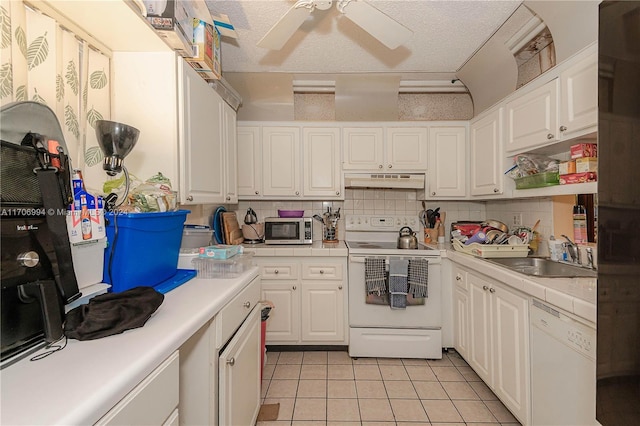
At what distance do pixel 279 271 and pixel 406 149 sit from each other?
65.9 inches

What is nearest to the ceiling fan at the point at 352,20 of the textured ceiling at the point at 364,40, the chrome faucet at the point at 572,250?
the textured ceiling at the point at 364,40

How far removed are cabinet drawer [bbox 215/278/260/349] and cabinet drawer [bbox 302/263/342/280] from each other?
94 centimetres

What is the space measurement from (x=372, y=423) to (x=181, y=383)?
1200 mm

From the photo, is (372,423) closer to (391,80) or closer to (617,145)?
(617,145)

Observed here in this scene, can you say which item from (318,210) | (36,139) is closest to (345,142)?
(318,210)

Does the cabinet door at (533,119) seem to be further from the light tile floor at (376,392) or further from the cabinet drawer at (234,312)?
the cabinet drawer at (234,312)

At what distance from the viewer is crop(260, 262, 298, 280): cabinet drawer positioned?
2480 mm

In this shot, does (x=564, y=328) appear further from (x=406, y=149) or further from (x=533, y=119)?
(x=406, y=149)

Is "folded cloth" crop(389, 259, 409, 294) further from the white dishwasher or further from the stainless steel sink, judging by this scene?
the white dishwasher

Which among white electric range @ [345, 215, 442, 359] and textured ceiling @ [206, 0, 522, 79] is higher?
textured ceiling @ [206, 0, 522, 79]

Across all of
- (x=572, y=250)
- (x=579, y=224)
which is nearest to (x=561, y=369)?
(x=572, y=250)

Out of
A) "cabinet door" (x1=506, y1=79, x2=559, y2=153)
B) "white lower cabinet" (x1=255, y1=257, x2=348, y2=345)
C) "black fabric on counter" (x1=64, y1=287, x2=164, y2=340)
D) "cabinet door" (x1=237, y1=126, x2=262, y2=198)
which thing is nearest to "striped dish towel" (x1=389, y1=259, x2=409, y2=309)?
"white lower cabinet" (x1=255, y1=257, x2=348, y2=345)

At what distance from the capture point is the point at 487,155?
Result: 7.82ft

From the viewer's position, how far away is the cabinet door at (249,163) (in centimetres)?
274
